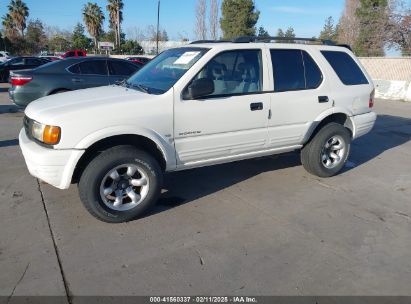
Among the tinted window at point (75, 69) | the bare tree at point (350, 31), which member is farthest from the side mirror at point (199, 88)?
the bare tree at point (350, 31)

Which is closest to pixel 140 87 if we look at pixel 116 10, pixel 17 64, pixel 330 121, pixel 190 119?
pixel 190 119

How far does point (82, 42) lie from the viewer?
54625 mm

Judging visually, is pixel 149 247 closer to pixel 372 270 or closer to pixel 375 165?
pixel 372 270

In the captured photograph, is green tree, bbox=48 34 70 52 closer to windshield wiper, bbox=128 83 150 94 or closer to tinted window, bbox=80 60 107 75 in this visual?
tinted window, bbox=80 60 107 75

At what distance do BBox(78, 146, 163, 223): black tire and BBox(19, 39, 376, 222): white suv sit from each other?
0.03 feet

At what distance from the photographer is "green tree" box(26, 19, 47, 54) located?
2146 inches

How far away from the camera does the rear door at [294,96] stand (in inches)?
183

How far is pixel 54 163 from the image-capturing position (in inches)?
138

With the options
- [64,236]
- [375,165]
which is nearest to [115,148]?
[64,236]

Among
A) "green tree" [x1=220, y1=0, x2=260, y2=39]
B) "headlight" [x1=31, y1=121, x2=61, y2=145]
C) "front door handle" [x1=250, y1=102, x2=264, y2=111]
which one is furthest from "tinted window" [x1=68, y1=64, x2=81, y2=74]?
"green tree" [x1=220, y1=0, x2=260, y2=39]

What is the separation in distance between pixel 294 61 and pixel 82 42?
55499 mm

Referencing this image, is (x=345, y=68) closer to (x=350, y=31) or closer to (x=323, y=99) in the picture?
(x=323, y=99)

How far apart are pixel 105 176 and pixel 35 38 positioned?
63649mm

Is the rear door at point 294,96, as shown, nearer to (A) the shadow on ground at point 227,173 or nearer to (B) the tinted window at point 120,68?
(A) the shadow on ground at point 227,173
